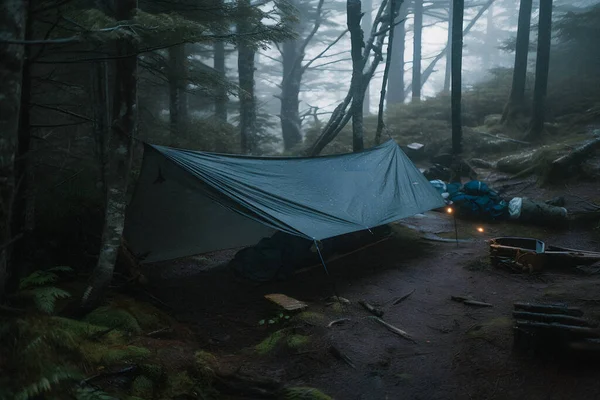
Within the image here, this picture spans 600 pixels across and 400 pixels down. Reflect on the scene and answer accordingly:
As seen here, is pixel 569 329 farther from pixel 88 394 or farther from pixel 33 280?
pixel 33 280

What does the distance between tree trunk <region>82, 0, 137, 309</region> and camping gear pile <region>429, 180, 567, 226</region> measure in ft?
20.8

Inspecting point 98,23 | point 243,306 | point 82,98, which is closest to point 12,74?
point 98,23

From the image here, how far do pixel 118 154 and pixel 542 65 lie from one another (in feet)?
38.3

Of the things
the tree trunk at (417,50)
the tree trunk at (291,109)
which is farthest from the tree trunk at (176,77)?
the tree trunk at (417,50)

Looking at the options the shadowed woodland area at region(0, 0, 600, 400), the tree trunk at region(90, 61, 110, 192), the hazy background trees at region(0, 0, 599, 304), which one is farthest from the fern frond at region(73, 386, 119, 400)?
the tree trunk at region(90, 61, 110, 192)

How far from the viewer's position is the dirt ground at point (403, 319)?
10.6ft

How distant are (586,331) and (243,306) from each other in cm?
358

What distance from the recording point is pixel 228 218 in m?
6.49

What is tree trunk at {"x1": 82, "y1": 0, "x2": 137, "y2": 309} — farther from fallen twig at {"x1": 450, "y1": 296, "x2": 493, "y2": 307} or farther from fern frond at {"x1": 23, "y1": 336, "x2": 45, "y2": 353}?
fallen twig at {"x1": 450, "y1": 296, "x2": 493, "y2": 307}

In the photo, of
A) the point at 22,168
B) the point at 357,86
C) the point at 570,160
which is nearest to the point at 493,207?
the point at 570,160

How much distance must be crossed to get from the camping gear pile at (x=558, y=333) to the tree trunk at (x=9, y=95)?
384cm

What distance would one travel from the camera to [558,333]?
10.4 feet

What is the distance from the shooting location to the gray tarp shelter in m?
5.21

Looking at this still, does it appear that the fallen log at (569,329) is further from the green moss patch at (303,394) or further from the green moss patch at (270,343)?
the green moss patch at (270,343)
